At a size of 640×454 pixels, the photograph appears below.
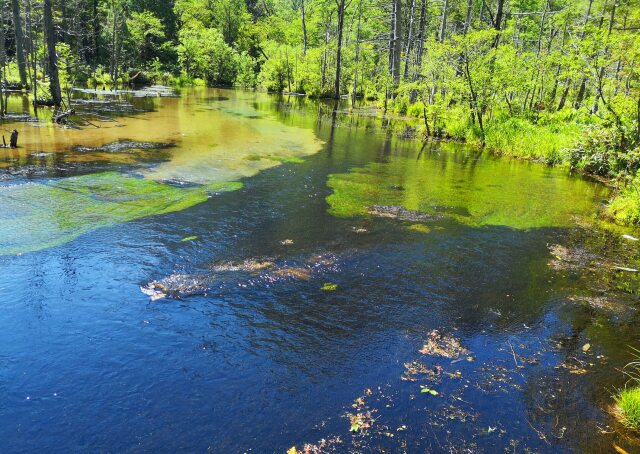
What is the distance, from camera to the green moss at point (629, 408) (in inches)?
184

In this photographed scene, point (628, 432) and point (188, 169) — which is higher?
point (188, 169)

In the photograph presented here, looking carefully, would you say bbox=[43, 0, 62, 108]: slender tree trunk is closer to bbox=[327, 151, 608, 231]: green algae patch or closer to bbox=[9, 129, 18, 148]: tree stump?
bbox=[9, 129, 18, 148]: tree stump

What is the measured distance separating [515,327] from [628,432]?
2.07 metres

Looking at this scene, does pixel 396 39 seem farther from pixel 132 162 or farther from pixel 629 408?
pixel 629 408

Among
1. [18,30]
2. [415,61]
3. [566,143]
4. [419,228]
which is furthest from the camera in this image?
[415,61]

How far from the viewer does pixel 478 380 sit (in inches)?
209

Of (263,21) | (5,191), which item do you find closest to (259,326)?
(5,191)

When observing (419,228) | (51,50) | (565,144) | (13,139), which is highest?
(51,50)

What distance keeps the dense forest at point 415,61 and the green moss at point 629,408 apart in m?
8.10

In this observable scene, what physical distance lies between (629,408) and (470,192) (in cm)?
934

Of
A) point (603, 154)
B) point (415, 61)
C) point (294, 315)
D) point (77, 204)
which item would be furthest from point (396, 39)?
point (294, 315)

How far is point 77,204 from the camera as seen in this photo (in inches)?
392

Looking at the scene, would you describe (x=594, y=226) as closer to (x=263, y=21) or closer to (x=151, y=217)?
(x=151, y=217)

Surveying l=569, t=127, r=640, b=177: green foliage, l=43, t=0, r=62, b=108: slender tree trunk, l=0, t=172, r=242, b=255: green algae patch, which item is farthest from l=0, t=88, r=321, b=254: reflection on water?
l=569, t=127, r=640, b=177: green foliage
